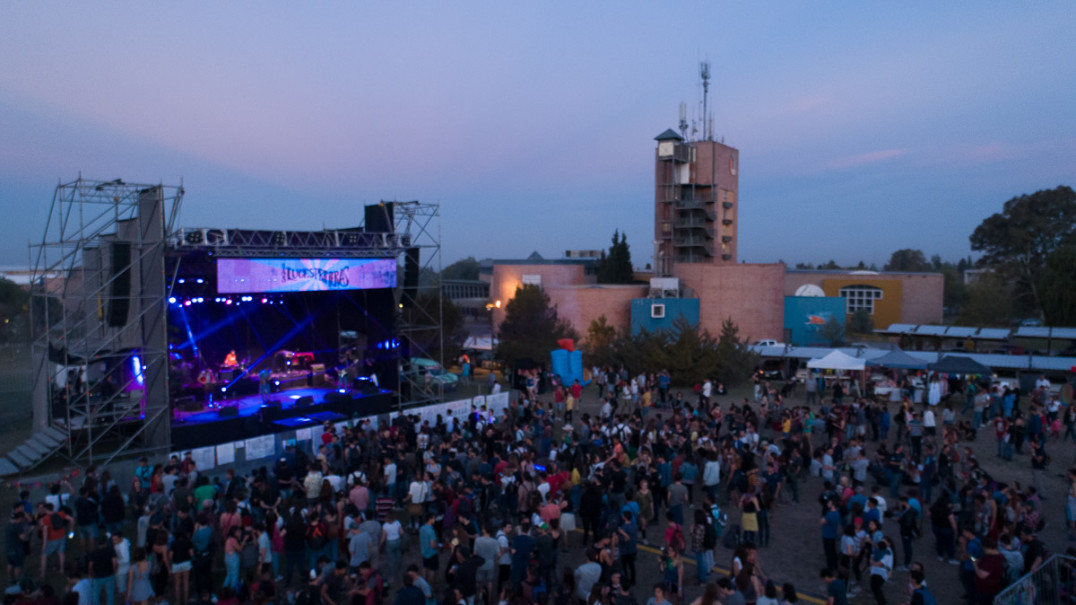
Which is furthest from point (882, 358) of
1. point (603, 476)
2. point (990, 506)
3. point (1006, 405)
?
point (603, 476)

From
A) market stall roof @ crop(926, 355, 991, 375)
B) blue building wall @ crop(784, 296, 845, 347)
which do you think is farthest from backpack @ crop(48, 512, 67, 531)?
blue building wall @ crop(784, 296, 845, 347)

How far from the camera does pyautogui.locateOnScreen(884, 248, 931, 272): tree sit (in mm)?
114000

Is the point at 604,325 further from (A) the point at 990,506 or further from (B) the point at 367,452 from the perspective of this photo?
(A) the point at 990,506

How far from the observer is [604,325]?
29.5 meters

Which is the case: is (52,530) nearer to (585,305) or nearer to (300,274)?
(300,274)

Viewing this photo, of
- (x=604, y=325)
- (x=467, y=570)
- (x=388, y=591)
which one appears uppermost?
(x=604, y=325)

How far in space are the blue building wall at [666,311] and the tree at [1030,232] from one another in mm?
25530

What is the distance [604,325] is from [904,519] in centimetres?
2090

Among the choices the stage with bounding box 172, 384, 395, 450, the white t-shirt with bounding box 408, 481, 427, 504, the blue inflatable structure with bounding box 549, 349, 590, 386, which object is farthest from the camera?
the blue inflatable structure with bounding box 549, 349, 590, 386

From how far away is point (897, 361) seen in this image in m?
20.8

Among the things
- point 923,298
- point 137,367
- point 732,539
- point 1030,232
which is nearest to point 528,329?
point 137,367

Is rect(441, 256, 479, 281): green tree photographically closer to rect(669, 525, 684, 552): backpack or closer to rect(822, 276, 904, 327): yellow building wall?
rect(822, 276, 904, 327): yellow building wall

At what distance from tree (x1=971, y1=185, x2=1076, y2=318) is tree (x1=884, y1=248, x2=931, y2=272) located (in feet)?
237

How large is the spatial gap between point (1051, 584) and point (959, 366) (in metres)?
12.9
